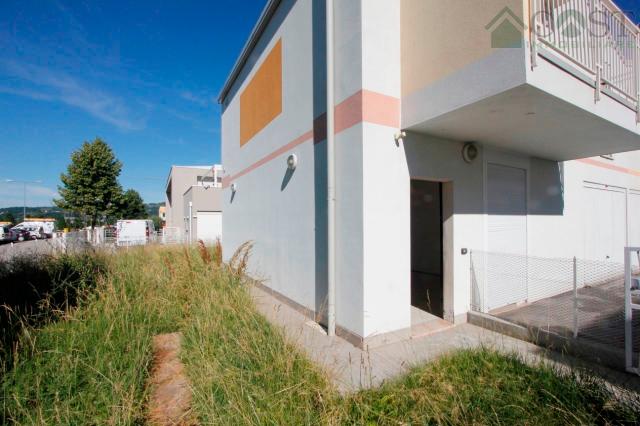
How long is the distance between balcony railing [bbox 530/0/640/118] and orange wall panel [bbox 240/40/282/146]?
16.7 ft

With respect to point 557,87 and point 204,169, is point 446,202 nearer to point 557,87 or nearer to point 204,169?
point 557,87

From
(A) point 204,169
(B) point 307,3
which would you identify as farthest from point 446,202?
(A) point 204,169

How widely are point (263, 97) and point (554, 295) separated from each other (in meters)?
8.46

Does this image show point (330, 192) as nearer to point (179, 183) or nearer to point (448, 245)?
point (448, 245)

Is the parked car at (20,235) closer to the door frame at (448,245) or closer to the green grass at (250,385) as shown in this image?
the green grass at (250,385)

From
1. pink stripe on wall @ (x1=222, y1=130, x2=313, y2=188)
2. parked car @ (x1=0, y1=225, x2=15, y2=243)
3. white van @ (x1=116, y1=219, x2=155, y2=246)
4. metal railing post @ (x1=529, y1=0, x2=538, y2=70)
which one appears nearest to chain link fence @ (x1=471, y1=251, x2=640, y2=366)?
metal railing post @ (x1=529, y1=0, x2=538, y2=70)

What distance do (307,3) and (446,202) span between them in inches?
183

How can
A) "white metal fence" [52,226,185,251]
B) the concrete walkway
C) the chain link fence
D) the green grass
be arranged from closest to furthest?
the green grass → the concrete walkway → the chain link fence → "white metal fence" [52,226,185,251]

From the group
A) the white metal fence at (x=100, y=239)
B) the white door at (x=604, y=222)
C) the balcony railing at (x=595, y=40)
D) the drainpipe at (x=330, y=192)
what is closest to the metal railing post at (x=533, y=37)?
the balcony railing at (x=595, y=40)

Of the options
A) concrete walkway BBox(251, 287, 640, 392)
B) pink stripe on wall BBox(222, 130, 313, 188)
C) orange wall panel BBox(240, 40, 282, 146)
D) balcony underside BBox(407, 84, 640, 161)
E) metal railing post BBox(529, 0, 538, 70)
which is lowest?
concrete walkway BBox(251, 287, 640, 392)

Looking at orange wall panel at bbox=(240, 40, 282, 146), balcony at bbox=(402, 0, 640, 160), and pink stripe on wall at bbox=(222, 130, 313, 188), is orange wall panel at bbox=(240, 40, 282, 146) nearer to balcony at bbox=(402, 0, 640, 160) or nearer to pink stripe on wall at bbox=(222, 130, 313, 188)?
pink stripe on wall at bbox=(222, 130, 313, 188)

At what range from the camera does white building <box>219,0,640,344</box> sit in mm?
3398

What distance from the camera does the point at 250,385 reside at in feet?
8.87

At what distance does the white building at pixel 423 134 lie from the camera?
11.1ft
